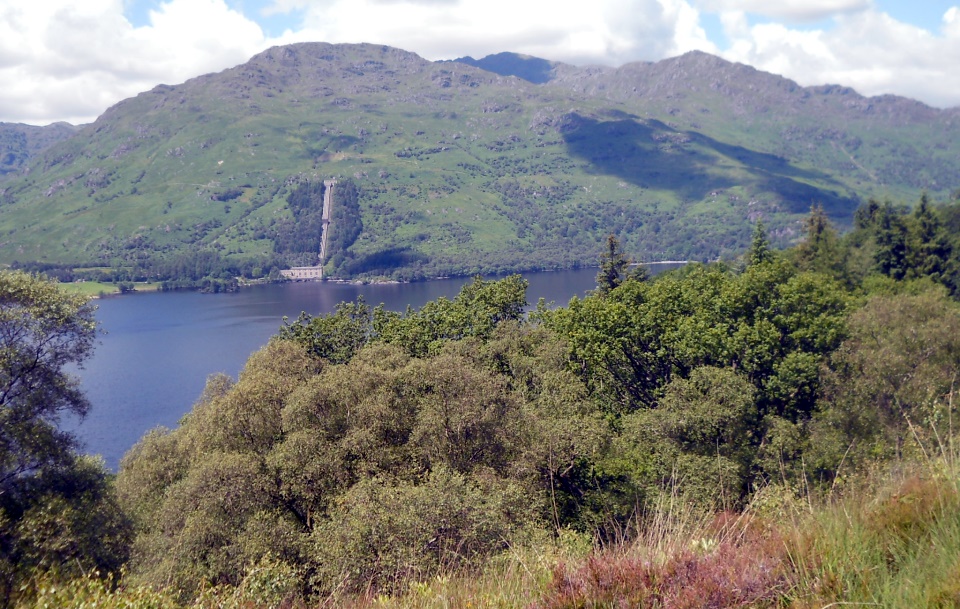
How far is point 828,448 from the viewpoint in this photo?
86.3 feet

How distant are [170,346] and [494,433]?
403ft

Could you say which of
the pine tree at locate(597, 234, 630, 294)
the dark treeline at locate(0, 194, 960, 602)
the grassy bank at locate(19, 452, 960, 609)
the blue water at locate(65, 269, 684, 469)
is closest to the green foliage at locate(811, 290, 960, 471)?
the dark treeline at locate(0, 194, 960, 602)

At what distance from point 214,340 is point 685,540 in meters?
134

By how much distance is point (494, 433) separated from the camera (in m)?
21.8

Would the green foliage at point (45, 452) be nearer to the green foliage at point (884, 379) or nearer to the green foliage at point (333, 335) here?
the green foliage at point (333, 335)

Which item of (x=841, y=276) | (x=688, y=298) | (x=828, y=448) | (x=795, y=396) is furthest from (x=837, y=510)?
(x=841, y=276)

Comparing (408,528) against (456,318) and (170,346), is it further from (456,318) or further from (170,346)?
(170,346)

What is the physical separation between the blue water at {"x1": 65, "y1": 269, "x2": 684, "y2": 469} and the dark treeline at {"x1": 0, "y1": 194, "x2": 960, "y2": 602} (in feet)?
95.8

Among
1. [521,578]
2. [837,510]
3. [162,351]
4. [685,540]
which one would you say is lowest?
[162,351]

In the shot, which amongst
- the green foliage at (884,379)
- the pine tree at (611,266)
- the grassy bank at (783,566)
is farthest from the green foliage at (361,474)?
the pine tree at (611,266)

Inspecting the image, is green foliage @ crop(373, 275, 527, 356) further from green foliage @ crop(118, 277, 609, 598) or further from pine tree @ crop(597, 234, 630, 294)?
pine tree @ crop(597, 234, 630, 294)

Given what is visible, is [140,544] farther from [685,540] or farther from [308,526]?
[685,540]

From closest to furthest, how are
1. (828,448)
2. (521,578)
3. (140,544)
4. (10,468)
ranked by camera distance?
(521,578) → (10,468) → (140,544) → (828,448)


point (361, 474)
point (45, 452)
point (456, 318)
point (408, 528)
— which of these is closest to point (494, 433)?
point (361, 474)
